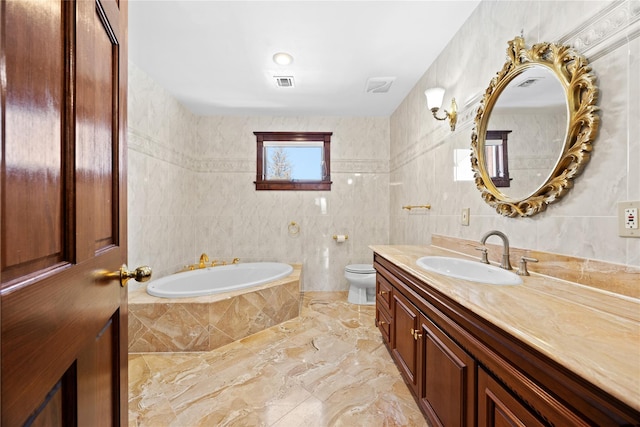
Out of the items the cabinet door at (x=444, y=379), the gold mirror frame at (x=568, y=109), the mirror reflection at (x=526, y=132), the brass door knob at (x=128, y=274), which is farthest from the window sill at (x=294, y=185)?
the brass door knob at (x=128, y=274)

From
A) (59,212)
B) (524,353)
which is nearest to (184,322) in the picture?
(59,212)

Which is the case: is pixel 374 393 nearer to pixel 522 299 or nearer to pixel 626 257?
pixel 522 299

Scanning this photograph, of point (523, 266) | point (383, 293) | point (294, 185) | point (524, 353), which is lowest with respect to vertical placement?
point (383, 293)

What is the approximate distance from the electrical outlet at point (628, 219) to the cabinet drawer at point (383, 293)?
120cm

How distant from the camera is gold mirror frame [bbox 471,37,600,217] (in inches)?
39.1

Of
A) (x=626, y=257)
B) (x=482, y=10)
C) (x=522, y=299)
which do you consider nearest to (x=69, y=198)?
(x=522, y=299)

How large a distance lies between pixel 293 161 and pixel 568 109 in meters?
2.91

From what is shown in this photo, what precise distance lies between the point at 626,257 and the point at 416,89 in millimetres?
2255

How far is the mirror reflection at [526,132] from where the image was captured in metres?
1.14

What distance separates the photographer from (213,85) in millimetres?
2723

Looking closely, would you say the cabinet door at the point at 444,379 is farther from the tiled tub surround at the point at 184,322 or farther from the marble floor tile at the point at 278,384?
the tiled tub surround at the point at 184,322

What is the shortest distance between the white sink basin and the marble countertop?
0.04 m

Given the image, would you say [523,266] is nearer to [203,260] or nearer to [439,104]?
[439,104]

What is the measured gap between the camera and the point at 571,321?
0.74m
